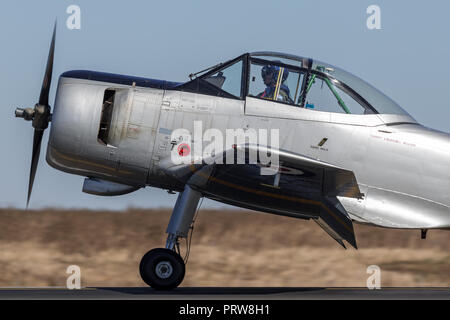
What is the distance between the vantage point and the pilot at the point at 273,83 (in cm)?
1096

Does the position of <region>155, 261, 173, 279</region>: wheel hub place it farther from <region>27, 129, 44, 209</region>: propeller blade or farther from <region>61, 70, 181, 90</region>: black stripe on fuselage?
<region>27, 129, 44, 209</region>: propeller blade

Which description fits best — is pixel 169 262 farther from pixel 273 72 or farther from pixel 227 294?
pixel 273 72

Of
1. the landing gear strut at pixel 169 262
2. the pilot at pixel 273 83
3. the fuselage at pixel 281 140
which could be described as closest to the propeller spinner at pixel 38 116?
the fuselage at pixel 281 140

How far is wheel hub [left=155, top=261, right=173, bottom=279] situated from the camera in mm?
10633

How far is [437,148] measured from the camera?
10.9 m

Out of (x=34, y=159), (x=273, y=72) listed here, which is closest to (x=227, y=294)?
(x=273, y=72)

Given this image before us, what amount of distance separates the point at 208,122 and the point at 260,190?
114 centimetres

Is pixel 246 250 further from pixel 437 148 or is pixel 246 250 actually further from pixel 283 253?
pixel 437 148

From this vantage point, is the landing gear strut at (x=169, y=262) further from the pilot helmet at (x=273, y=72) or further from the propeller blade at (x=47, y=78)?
the propeller blade at (x=47, y=78)

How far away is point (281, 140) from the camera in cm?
1086

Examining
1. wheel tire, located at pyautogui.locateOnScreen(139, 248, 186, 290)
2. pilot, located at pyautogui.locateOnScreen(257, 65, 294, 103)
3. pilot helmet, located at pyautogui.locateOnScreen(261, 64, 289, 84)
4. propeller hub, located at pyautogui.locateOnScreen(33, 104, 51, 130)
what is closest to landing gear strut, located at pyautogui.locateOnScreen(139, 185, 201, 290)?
wheel tire, located at pyautogui.locateOnScreen(139, 248, 186, 290)

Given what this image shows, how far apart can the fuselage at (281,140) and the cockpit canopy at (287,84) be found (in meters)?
0.12

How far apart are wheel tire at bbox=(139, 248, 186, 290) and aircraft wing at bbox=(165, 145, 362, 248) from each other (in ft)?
3.35
